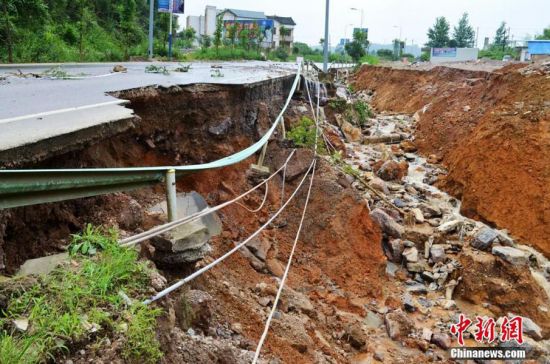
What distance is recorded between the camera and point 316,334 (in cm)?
512

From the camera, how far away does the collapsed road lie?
350 cm

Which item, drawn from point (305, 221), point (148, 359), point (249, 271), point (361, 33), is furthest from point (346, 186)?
point (361, 33)

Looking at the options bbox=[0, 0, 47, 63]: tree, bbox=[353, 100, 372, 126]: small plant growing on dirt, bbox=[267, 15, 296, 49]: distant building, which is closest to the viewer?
bbox=[0, 0, 47, 63]: tree

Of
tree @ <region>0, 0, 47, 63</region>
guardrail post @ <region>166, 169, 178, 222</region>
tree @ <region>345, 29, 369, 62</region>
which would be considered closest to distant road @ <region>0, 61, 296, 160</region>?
guardrail post @ <region>166, 169, 178, 222</region>

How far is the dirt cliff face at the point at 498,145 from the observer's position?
1047cm

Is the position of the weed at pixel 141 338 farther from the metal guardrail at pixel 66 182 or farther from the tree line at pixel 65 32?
the tree line at pixel 65 32

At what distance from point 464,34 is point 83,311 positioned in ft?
275

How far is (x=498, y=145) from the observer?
40.3 feet

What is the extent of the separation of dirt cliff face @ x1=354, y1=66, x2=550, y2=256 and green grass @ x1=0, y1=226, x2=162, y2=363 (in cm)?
913

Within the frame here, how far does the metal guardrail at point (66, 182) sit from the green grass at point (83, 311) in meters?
0.34

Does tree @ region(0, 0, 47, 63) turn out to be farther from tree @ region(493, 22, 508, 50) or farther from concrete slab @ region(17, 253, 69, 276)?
tree @ region(493, 22, 508, 50)

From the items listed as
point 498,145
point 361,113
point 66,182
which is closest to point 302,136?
point 498,145

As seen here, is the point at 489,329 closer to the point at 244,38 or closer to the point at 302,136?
the point at 302,136

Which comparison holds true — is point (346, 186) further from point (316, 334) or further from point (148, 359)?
point (148, 359)
